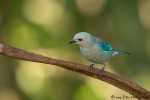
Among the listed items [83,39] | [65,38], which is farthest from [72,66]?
[65,38]

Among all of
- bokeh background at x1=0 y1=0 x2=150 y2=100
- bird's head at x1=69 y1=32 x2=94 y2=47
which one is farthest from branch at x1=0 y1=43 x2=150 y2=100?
bokeh background at x1=0 y1=0 x2=150 y2=100

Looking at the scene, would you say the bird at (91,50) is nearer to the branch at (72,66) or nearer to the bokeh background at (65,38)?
the branch at (72,66)

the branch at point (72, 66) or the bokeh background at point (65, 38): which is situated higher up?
the bokeh background at point (65, 38)

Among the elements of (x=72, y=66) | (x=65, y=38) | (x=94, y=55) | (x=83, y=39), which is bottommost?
(x=72, y=66)

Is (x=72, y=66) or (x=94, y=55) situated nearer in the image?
(x=72, y=66)

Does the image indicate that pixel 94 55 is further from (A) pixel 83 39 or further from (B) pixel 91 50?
(A) pixel 83 39

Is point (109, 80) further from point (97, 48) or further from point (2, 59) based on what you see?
point (2, 59)

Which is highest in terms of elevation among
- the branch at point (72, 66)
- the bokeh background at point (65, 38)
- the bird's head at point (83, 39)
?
the bokeh background at point (65, 38)

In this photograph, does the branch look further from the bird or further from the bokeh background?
the bokeh background

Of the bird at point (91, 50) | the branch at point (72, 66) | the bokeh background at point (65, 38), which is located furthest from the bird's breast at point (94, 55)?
the bokeh background at point (65, 38)
